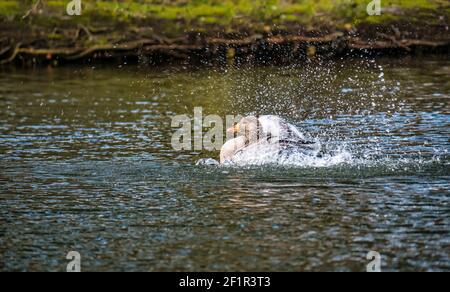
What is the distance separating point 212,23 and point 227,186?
1686cm

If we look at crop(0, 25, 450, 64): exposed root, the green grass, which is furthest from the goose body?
the green grass

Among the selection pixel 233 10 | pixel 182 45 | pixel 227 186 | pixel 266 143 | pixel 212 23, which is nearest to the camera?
pixel 227 186

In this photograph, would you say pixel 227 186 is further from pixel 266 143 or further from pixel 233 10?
pixel 233 10

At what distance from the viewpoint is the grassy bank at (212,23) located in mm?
28453

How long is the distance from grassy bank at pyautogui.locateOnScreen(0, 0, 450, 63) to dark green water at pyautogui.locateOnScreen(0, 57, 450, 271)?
6.14m

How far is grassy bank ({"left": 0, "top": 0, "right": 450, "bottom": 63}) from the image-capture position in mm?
28453

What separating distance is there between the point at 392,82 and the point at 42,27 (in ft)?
38.9

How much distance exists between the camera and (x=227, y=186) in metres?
13.1

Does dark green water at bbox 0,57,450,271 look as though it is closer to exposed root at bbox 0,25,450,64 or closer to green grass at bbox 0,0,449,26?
exposed root at bbox 0,25,450,64

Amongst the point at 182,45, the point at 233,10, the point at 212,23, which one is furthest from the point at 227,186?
the point at 233,10

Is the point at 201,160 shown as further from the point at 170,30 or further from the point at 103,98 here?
the point at 170,30

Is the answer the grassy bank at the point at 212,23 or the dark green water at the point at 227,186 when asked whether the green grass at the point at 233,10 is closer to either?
the grassy bank at the point at 212,23

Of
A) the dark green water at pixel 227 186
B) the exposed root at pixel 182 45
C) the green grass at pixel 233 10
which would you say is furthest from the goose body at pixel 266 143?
the green grass at pixel 233 10

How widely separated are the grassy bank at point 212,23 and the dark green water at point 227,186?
6.14 metres
